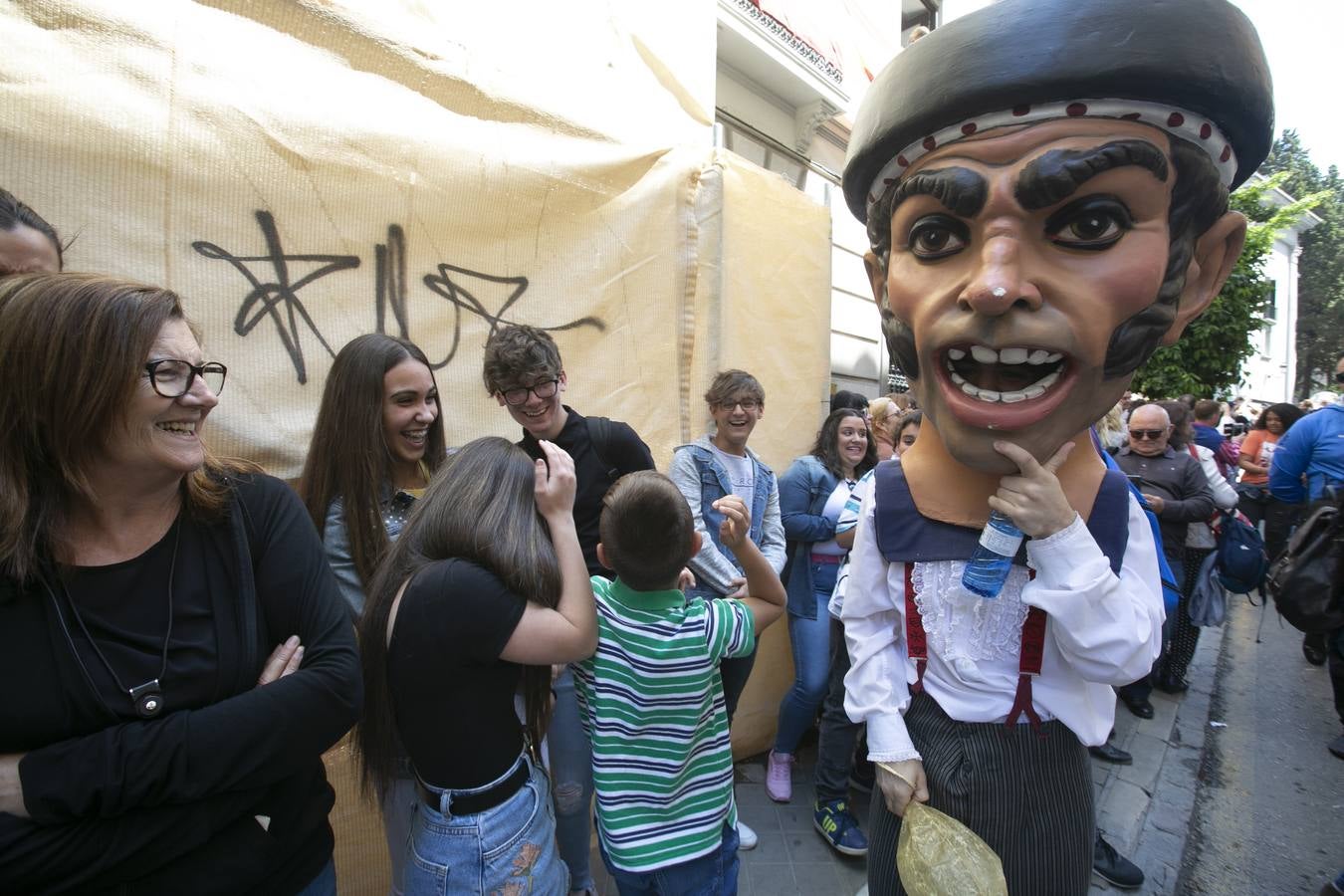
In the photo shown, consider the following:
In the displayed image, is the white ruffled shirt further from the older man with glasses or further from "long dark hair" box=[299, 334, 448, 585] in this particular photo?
the older man with glasses

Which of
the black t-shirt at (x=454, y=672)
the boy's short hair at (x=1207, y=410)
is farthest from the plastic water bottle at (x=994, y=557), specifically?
the boy's short hair at (x=1207, y=410)

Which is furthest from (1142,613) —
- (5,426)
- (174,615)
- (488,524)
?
(5,426)

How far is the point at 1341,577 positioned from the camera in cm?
265

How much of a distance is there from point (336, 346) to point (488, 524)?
1166mm

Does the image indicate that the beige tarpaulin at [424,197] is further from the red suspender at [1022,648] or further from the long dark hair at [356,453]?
the red suspender at [1022,648]

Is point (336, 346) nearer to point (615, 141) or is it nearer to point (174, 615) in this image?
point (174, 615)

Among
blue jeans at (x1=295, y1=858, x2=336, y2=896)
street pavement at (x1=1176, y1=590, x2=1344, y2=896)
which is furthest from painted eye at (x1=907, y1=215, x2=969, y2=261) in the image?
street pavement at (x1=1176, y1=590, x2=1344, y2=896)

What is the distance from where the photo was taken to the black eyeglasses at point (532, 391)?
2.12 m

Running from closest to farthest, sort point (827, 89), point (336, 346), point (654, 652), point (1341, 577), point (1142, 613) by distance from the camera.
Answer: point (1142, 613)
point (654, 652)
point (336, 346)
point (1341, 577)
point (827, 89)

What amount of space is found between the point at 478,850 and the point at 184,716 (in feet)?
2.19

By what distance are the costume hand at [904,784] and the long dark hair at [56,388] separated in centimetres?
154

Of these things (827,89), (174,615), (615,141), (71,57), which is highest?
(827,89)

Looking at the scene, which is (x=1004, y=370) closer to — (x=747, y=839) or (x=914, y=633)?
(x=914, y=633)

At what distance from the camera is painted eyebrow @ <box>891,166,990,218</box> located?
1.17 m
